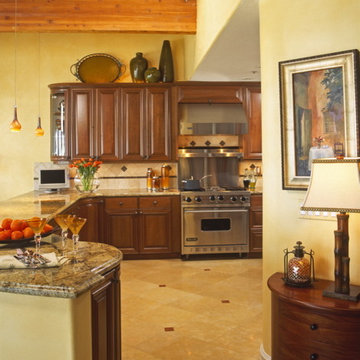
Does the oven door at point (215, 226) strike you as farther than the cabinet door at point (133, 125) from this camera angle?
No

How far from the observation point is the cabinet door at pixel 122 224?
5707 millimetres

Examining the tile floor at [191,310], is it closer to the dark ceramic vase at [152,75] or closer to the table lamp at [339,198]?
the table lamp at [339,198]

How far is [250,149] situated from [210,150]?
0.57m

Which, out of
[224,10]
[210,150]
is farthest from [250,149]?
[224,10]

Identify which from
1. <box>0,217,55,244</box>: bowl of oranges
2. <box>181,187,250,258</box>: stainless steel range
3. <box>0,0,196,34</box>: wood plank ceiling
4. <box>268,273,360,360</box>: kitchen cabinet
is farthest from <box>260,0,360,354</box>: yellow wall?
<box>181,187,250,258</box>: stainless steel range

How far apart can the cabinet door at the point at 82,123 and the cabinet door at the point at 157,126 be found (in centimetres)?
78

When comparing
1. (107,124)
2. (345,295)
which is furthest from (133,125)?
(345,295)

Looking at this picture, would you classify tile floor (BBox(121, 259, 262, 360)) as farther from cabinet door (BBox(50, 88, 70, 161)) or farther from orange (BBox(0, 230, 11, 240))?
cabinet door (BBox(50, 88, 70, 161))

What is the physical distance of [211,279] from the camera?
480cm

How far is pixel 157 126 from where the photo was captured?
5.99 metres

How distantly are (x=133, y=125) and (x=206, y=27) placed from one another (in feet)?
6.39

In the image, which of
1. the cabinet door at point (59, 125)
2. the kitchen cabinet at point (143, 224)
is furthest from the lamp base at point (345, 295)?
the cabinet door at point (59, 125)

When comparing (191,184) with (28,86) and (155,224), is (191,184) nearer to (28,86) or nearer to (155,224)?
(155,224)

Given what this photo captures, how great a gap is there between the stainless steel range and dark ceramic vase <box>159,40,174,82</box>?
168 centimetres
